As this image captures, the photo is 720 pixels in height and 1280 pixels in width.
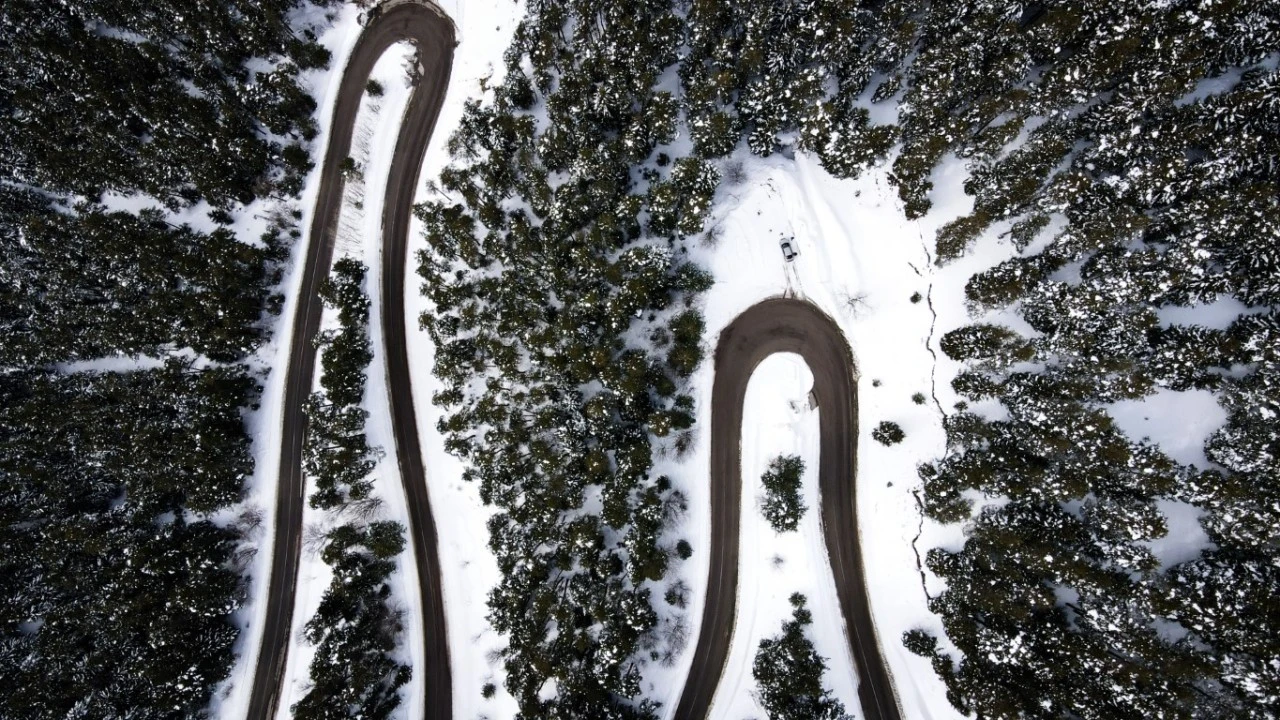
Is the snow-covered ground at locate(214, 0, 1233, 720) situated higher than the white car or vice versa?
the white car

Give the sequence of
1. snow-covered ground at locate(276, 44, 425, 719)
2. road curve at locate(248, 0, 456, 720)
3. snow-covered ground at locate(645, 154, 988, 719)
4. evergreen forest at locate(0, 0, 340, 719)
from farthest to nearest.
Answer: road curve at locate(248, 0, 456, 720) → snow-covered ground at locate(276, 44, 425, 719) → evergreen forest at locate(0, 0, 340, 719) → snow-covered ground at locate(645, 154, 988, 719)

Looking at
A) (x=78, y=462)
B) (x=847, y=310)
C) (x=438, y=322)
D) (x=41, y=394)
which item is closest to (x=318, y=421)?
(x=438, y=322)

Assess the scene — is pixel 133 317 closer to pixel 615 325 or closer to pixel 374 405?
pixel 374 405

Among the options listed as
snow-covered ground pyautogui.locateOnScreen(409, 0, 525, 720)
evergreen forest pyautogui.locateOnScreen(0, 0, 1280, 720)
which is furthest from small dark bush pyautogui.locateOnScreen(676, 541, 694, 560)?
snow-covered ground pyautogui.locateOnScreen(409, 0, 525, 720)

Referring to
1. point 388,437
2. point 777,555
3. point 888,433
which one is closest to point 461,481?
point 388,437

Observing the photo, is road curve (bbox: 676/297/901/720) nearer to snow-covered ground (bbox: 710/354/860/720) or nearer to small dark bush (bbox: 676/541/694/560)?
snow-covered ground (bbox: 710/354/860/720)

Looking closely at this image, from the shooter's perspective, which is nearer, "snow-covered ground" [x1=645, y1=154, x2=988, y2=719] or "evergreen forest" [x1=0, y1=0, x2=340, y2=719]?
"snow-covered ground" [x1=645, y1=154, x2=988, y2=719]

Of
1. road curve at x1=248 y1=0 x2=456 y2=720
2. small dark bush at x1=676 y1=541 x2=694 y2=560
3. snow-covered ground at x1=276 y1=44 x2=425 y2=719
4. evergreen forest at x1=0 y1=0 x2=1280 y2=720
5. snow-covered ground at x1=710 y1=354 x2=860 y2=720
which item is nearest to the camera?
evergreen forest at x1=0 y1=0 x2=1280 y2=720

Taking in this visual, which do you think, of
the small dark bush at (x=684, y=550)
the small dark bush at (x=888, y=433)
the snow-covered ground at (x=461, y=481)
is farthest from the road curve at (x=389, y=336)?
the small dark bush at (x=888, y=433)
